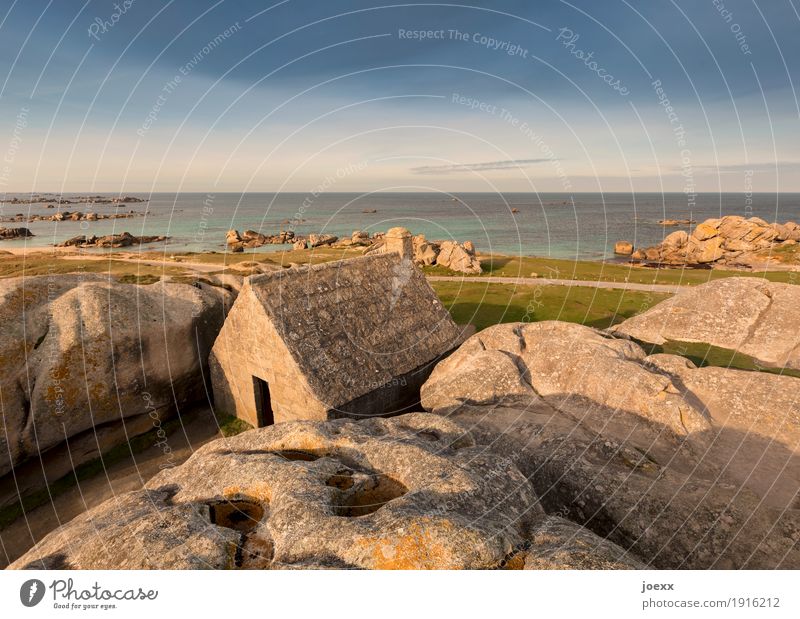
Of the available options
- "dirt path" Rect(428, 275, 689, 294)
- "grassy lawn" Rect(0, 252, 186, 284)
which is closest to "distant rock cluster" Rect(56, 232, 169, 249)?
"grassy lawn" Rect(0, 252, 186, 284)

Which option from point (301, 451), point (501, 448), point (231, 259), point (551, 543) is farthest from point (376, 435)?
point (231, 259)

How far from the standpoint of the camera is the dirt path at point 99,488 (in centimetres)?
1268

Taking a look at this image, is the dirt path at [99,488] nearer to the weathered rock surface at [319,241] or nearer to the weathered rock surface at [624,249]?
the weathered rock surface at [319,241]

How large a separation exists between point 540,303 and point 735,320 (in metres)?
13.6

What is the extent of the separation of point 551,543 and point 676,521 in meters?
4.26

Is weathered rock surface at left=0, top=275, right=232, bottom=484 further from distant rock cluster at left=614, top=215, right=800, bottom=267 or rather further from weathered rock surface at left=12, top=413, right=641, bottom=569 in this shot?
distant rock cluster at left=614, top=215, right=800, bottom=267

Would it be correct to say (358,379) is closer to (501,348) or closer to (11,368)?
(501,348)

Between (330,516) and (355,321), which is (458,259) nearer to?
(355,321)

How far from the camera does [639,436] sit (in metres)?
12.9

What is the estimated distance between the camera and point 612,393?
1445 cm

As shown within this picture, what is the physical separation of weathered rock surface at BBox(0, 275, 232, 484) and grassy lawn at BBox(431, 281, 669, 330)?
61.7ft

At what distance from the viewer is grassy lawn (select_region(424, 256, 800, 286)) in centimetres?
4338

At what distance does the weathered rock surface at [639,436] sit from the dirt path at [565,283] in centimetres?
2384

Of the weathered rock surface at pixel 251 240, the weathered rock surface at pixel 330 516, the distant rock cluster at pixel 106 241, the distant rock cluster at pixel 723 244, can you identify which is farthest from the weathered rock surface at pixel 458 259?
the distant rock cluster at pixel 106 241
